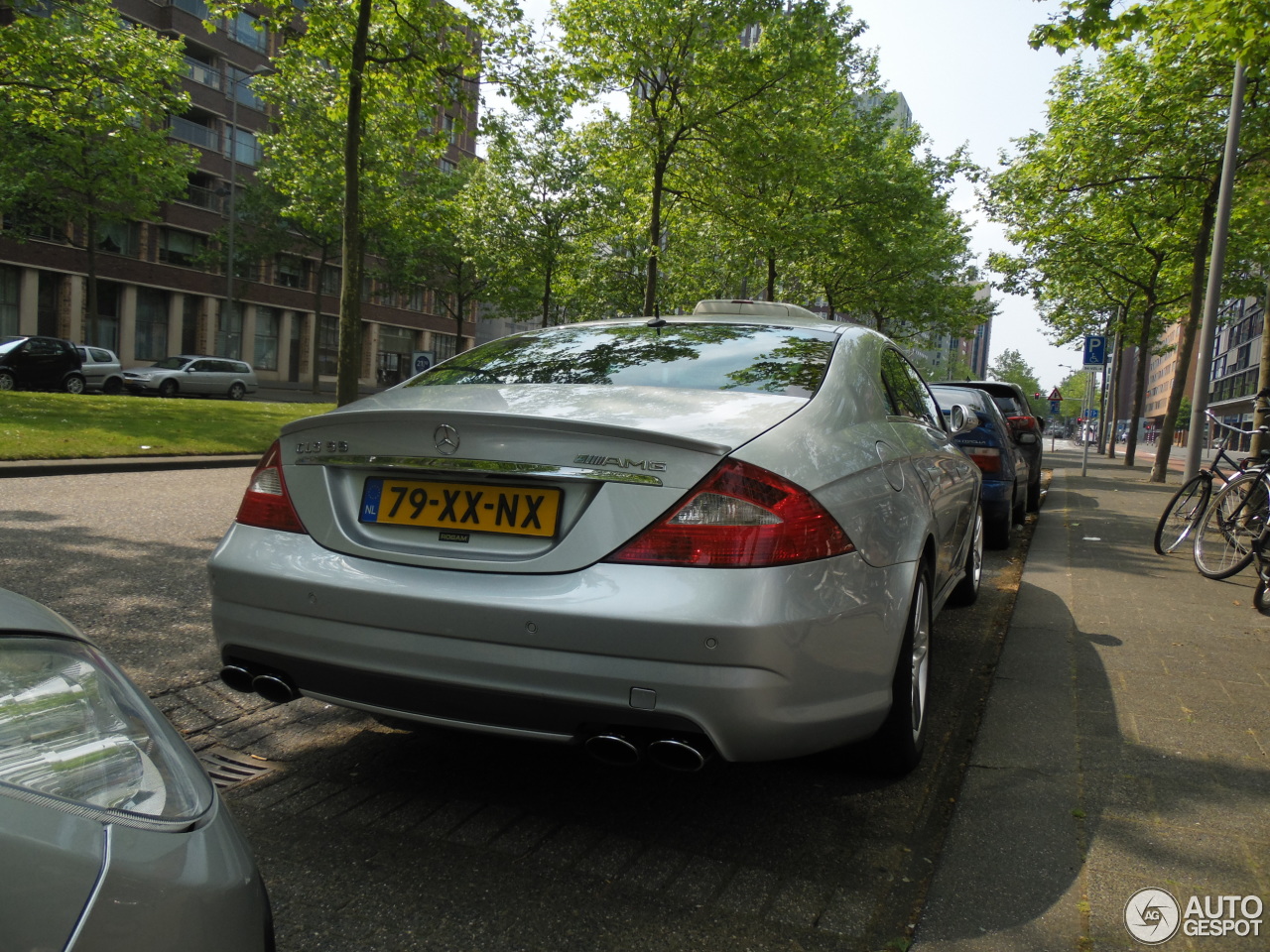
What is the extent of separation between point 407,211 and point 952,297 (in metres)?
24.3

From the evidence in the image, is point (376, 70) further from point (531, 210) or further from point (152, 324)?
point (152, 324)

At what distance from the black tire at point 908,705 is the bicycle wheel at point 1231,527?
169 inches

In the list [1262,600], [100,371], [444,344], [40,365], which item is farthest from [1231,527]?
[444,344]

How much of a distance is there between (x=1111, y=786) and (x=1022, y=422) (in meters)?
9.26

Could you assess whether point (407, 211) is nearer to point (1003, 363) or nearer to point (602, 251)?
point (602, 251)

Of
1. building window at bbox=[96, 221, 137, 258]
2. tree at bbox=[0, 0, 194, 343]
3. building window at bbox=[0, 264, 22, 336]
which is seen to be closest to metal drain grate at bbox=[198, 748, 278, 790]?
tree at bbox=[0, 0, 194, 343]

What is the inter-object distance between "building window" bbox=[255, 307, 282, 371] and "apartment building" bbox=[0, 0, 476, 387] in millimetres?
53

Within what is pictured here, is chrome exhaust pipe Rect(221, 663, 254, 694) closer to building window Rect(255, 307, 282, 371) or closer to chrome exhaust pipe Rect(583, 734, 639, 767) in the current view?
chrome exhaust pipe Rect(583, 734, 639, 767)

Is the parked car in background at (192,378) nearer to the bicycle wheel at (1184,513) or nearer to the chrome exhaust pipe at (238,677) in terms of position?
the bicycle wheel at (1184,513)

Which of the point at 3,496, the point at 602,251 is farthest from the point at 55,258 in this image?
the point at 3,496

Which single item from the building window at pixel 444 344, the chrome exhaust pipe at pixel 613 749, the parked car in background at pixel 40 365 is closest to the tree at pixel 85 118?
the parked car in background at pixel 40 365

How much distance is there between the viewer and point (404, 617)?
8.37ft

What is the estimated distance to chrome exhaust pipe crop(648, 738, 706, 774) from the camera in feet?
7.85

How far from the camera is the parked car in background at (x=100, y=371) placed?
29.7 meters
